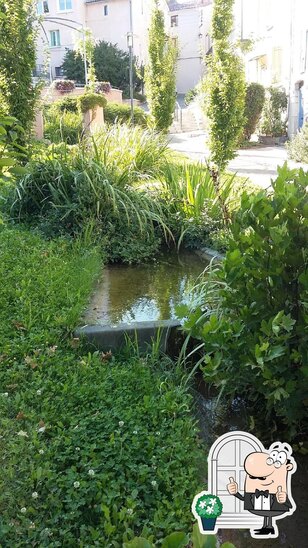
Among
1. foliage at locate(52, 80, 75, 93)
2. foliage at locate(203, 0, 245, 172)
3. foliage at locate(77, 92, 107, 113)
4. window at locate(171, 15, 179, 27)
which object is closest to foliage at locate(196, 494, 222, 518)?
foliage at locate(203, 0, 245, 172)

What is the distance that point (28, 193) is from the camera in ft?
21.3

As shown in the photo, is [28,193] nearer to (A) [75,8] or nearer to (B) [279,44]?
(B) [279,44]

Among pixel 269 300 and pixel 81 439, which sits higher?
pixel 269 300

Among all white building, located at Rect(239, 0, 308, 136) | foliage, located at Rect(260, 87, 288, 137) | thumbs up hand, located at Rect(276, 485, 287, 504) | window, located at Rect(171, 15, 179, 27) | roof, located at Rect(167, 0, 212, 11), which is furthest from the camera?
window, located at Rect(171, 15, 179, 27)

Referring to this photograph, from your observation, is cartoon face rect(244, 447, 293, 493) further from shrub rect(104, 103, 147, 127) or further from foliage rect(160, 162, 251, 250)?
shrub rect(104, 103, 147, 127)

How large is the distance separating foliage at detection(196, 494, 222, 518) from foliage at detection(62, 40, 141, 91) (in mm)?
38360

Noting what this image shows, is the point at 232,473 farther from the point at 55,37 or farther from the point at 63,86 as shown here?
the point at 55,37

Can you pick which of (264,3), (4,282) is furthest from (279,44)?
(4,282)

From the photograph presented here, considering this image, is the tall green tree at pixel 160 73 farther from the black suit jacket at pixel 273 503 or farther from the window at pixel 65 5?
the window at pixel 65 5

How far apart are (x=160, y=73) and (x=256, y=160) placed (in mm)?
3786

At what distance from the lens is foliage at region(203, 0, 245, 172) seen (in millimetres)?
9094

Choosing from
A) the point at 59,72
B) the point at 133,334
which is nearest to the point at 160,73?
the point at 133,334

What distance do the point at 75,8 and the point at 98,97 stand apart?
30.2 meters

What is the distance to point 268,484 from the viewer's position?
1042 millimetres
